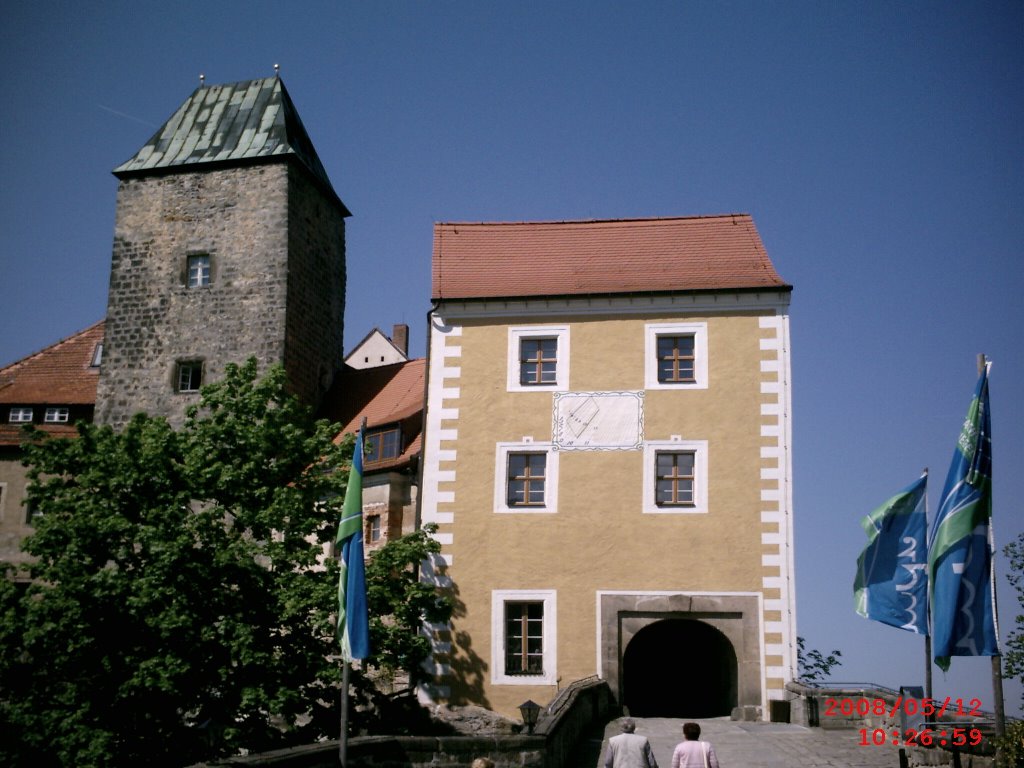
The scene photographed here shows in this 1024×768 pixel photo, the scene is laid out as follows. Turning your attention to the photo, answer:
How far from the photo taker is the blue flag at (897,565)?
17.2m

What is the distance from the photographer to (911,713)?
1633cm

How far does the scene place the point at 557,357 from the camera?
80.9 ft

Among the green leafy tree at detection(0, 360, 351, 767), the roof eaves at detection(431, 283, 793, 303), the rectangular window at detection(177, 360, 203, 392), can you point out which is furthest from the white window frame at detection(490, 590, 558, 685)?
the rectangular window at detection(177, 360, 203, 392)

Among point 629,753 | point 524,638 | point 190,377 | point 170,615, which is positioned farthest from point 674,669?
point 190,377

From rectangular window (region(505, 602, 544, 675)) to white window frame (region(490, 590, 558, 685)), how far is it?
9 centimetres

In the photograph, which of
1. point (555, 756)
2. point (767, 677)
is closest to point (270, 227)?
point (767, 677)

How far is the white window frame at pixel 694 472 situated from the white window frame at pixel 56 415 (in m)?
19.2

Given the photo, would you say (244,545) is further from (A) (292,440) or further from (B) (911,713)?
(B) (911,713)

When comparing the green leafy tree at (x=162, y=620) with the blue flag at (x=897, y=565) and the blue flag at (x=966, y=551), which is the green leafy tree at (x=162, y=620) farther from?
the blue flag at (x=966, y=551)

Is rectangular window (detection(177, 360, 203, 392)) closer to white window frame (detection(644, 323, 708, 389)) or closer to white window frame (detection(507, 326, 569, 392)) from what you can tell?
white window frame (detection(507, 326, 569, 392))

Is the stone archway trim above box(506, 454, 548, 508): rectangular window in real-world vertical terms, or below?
below

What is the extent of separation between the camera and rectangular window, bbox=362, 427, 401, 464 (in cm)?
2816

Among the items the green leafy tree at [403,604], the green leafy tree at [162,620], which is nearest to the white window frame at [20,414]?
the green leafy tree at [162,620]

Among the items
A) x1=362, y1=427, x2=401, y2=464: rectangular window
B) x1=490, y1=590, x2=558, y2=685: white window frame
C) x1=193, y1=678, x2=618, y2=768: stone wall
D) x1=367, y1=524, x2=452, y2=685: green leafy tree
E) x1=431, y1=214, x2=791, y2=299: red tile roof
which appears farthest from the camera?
x1=362, y1=427, x2=401, y2=464: rectangular window
